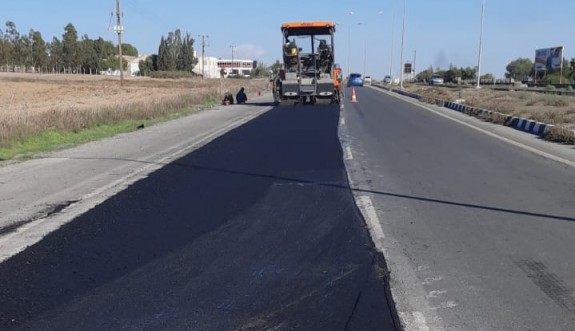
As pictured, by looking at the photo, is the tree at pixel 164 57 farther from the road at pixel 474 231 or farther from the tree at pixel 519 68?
the road at pixel 474 231

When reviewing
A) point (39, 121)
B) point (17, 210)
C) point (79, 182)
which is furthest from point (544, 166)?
point (39, 121)

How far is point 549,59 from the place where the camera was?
9956 cm

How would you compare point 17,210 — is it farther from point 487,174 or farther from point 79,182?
point 487,174

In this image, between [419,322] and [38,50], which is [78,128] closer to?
[419,322]

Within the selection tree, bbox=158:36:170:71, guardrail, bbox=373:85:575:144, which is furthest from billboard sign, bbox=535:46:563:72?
tree, bbox=158:36:170:71

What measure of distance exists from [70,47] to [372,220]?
14236 cm

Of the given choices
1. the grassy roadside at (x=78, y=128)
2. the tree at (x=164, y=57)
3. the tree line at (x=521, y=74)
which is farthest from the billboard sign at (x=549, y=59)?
the tree at (x=164, y=57)

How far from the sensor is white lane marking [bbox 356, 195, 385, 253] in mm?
7262

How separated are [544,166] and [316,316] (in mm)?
9734

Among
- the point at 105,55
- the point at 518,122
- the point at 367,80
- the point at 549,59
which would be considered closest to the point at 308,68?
the point at 518,122

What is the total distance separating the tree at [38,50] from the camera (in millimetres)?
135875

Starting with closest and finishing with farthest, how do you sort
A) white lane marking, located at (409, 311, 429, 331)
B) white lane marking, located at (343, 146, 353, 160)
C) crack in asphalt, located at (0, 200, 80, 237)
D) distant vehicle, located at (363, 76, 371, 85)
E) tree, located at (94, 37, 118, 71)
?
white lane marking, located at (409, 311, 429, 331)
crack in asphalt, located at (0, 200, 80, 237)
white lane marking, located at (343, 146, 353, 160)
distant vehicle, located at (363, 76, 371, 85)
tree, located at (94, 37, 118, 71)

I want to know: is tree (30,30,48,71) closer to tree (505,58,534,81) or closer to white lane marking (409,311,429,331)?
tree (505,58,534,81)

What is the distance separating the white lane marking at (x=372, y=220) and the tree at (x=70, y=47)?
140517 millimetres
